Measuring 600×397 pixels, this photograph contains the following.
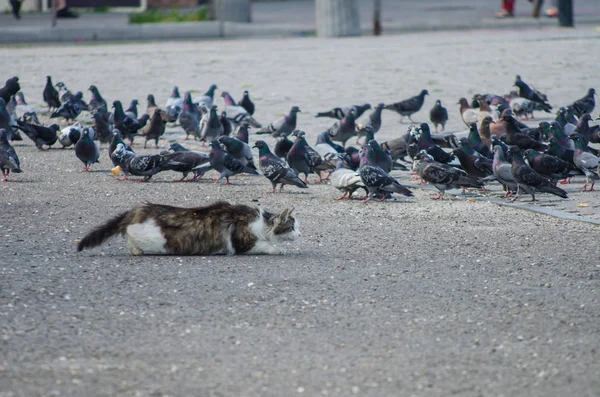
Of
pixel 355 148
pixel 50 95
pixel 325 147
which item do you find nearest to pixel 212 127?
pixel 325 147

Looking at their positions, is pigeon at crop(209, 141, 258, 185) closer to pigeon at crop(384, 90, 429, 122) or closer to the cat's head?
the cat's head

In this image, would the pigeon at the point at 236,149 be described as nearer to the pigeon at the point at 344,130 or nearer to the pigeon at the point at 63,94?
the pigeon at the point at 344,130

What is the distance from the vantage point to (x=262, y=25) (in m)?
26.3

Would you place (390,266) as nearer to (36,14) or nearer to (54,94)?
(54,94)

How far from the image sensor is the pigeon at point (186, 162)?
35.8 ft

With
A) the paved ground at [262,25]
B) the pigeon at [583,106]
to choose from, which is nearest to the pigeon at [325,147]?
the pigeon at [583,106]

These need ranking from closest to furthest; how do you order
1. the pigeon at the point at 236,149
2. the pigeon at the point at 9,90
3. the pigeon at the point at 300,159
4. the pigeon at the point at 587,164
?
the pigeon at the point at 587,164, the pigeon at the point at 300,159, the pigeon at the point at 236,149, the pigeon at the point at 9,90

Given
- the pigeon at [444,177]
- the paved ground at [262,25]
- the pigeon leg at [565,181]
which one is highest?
the paved ground at [262,25]

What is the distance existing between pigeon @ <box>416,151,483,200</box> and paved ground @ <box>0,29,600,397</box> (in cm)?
16

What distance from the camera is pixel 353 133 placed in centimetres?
1318

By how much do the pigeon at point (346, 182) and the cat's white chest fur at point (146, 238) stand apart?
9.68ft

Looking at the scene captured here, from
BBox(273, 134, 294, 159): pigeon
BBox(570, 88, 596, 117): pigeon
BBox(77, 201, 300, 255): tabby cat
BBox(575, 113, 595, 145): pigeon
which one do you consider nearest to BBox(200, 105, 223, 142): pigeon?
BBox(273, 134, 294, 159): pigeon

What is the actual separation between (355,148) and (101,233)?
16.2 feet

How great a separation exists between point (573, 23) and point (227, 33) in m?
8.22
